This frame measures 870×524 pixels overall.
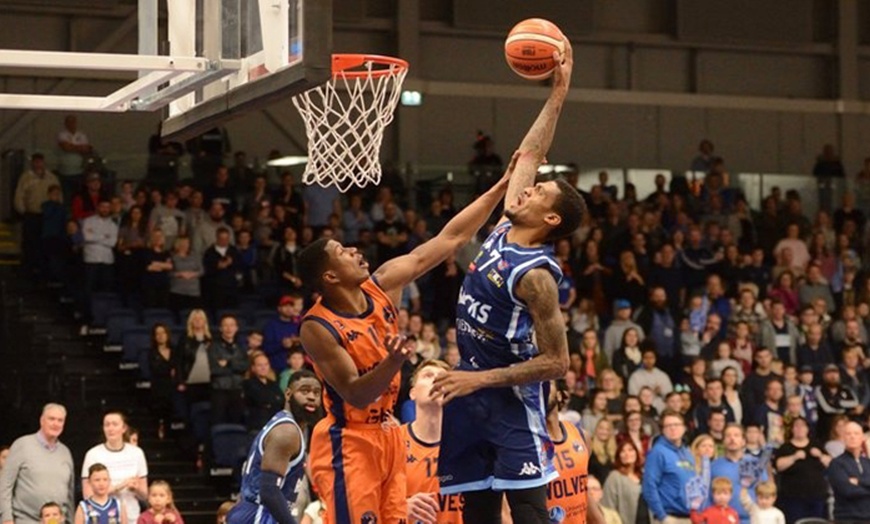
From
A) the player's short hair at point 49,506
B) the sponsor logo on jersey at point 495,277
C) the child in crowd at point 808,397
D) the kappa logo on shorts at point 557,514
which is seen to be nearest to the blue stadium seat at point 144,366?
the player's short hair at point 49,506

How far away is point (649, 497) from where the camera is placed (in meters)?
14.7

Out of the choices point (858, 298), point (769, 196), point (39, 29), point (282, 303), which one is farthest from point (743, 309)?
point (39, 29)

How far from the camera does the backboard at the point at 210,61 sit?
22.4 ft

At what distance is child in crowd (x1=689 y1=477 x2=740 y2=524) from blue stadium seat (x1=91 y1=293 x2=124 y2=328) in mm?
7186

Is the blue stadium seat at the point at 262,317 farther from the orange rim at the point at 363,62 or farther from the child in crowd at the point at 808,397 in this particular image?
the orange rim at the point at 363,62

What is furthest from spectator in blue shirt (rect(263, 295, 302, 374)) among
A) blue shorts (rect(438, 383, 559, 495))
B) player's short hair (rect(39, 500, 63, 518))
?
blue shorts (rect(438, 383, 559, 495))

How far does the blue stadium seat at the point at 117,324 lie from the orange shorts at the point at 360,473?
34.2 feet

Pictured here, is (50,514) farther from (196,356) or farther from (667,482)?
(667,482)

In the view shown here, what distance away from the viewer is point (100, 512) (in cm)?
1262

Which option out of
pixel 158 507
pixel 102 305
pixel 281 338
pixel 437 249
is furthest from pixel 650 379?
pixel 437 249

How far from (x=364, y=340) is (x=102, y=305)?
36.7 feet

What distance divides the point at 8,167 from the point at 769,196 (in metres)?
10.5

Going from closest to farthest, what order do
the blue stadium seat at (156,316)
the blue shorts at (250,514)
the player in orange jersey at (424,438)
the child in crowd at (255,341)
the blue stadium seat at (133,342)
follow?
the blue shorts at (250,514), the player in orange jersey at (424,438), the child in crowd at (255,341), the blue stadium seat at (133,342), the blue stadium seat at (156,316)

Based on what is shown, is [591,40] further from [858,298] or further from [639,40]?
[858,298]
